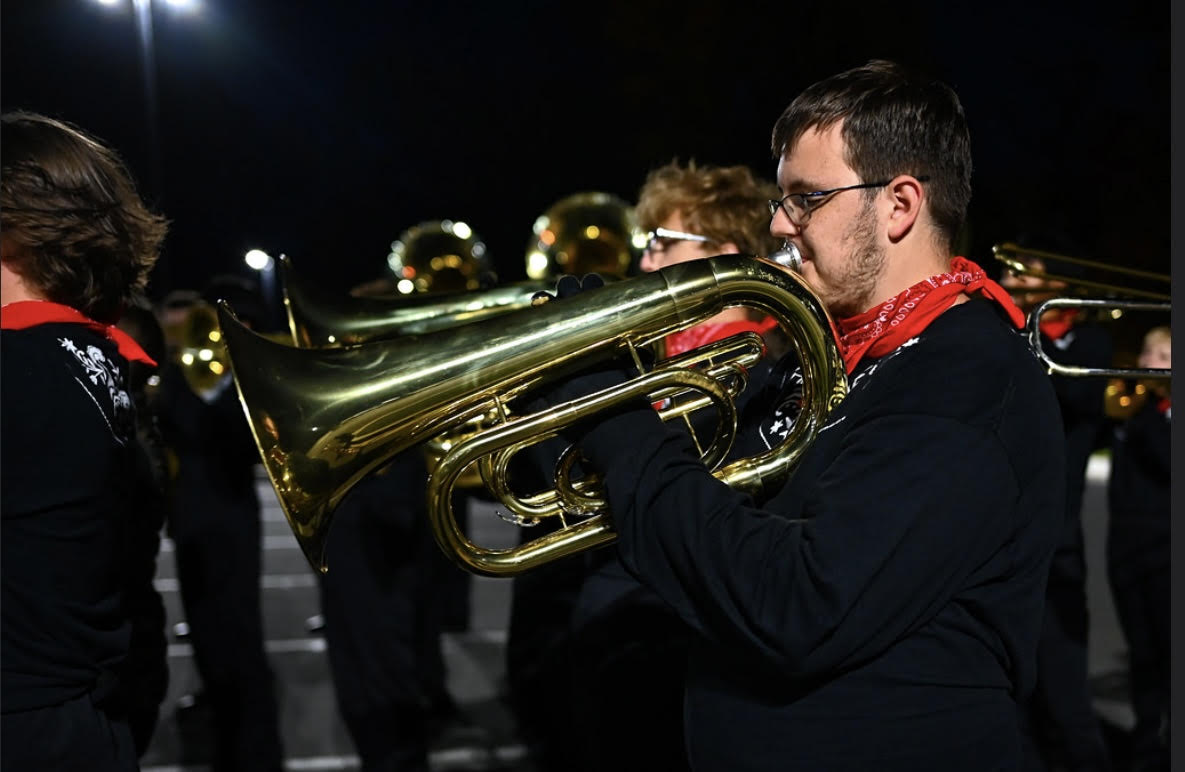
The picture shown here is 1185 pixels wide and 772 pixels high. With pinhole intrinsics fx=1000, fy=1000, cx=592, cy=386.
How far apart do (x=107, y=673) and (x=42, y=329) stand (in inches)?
24.2

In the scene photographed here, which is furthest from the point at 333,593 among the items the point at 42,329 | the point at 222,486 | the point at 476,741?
the point at 42,329

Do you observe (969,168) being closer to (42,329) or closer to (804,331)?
(804,331)

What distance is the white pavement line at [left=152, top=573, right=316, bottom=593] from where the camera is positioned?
7.90m

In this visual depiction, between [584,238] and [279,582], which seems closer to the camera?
[584,238]

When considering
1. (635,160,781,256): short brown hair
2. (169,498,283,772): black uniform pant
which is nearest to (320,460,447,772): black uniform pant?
(169,498,283,772): black uniform pant

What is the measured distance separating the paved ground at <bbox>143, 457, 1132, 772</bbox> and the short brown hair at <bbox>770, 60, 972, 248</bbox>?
322 centimetres

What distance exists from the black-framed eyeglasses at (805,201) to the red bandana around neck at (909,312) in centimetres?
17

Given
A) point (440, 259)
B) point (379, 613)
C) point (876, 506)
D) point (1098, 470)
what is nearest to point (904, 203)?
point (876, 506)

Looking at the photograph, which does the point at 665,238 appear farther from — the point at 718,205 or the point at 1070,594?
the point at 1070,594

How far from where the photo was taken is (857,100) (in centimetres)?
156

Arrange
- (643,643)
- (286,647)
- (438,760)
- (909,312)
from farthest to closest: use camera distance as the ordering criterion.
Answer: (286,647)
(438,760)
(643,643)
(909,312)

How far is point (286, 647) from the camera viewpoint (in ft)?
19.5

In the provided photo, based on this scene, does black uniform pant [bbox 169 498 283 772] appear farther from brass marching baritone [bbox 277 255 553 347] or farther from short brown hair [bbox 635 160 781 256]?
short brown hair [bbox 635 160 781 256]

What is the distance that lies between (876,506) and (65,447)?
4.16 feet
